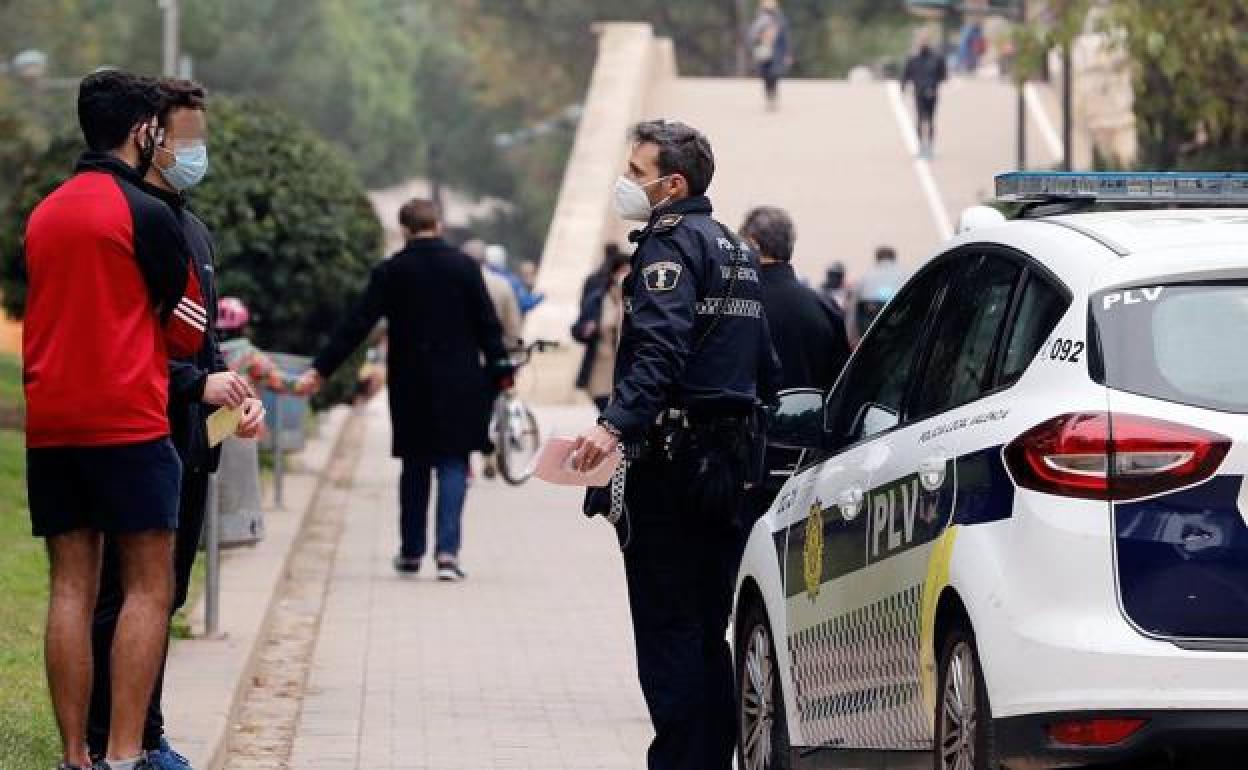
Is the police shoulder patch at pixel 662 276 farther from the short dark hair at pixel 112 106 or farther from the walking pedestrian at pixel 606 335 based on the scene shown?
the walking pedestrian at pixel 606 335

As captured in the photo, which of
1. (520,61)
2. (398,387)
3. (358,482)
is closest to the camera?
(398,387)

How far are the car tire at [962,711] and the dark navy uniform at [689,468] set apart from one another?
1527mm

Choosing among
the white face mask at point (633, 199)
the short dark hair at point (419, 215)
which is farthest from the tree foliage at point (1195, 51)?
the white face mask at point (633, 199)

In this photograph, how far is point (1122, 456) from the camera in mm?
5836

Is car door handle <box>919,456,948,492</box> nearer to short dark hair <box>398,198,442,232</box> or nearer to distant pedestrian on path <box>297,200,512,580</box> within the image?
distant pedestrian on path <box>297,200,512,580</box>

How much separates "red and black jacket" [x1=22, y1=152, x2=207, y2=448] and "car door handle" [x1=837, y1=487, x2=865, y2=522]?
1.69 metres

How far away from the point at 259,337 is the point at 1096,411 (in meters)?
15.2

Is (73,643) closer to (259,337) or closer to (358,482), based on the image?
(259,337)

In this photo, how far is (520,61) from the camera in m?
75.6

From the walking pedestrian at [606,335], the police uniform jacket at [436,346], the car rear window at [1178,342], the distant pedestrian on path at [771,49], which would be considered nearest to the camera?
the car rear window at [1178,342]

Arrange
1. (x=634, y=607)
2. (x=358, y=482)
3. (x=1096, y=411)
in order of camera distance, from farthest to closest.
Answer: (x=358, y=482) < (x=634, y=607) < (x=1096, y=411)

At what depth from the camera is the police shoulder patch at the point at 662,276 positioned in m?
7.75

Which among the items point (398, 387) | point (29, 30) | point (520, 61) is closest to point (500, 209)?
point (520, 61)

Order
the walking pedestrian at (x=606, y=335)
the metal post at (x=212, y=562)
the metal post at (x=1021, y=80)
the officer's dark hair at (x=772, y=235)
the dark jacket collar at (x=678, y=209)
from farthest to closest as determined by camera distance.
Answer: the metal post at (x=1021, y=80) → the walking pedestrian at (x=606, y=335) → the metal post at (x=212, y=562) → the officer's dark hair at (x=772, y=235) → the dark jacket collar at (x=678, y=209)
